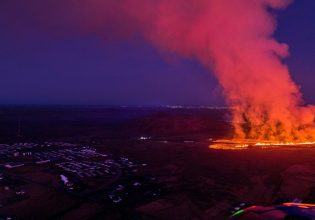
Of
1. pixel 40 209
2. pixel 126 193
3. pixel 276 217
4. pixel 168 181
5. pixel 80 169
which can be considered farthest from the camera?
pixel 80 169

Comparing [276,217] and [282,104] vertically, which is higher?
[282,104]

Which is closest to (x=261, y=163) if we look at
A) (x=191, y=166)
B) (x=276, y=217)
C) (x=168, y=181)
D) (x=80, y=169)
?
(x=191, y=166)

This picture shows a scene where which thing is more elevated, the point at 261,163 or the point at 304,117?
the point at 304,117

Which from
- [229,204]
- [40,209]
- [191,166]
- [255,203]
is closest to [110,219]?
[40,209]

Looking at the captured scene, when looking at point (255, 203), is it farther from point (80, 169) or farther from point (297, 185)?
point (80, 169)

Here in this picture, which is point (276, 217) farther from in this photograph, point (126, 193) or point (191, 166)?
point (191, 166)

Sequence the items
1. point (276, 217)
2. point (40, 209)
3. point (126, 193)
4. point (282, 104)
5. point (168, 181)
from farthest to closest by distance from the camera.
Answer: point (282, 104) → point (168, 181) → point (126, 193) → point (40, 209) → point (276, 217)

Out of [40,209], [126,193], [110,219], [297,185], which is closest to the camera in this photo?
[110,219]

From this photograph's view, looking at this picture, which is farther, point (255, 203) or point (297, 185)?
point (297, 185)

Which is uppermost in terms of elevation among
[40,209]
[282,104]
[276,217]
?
[282,104]
